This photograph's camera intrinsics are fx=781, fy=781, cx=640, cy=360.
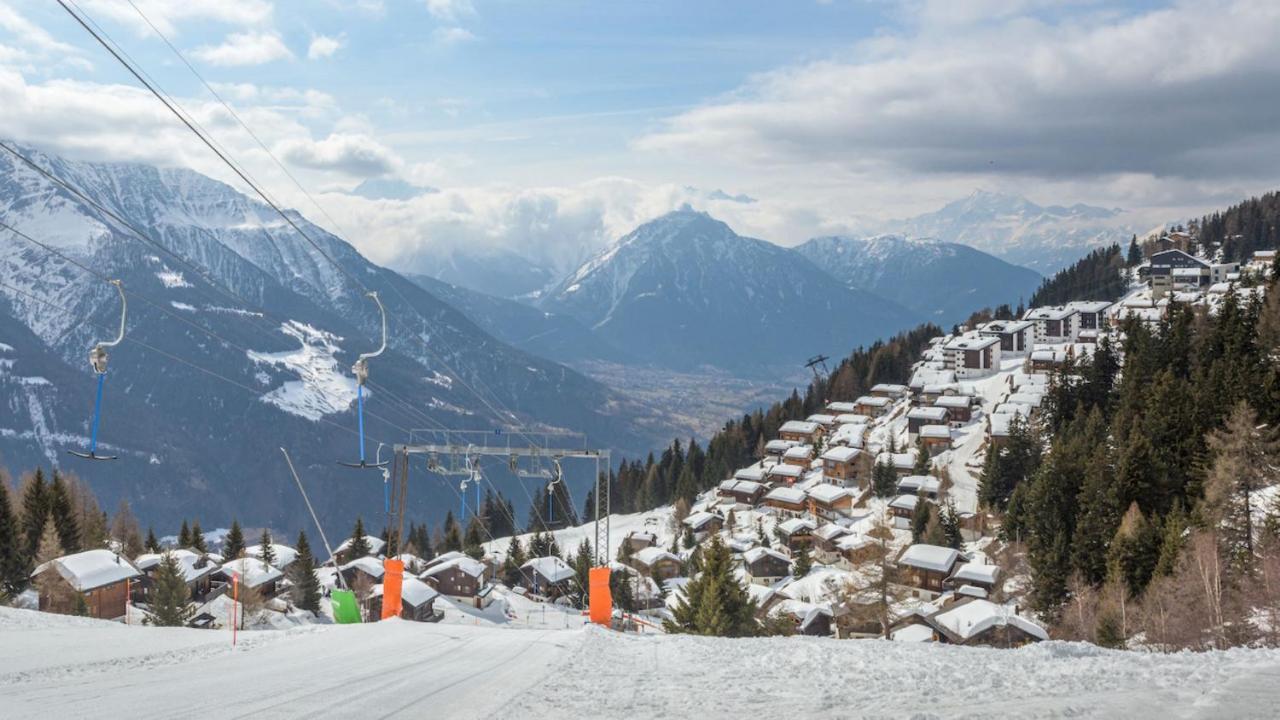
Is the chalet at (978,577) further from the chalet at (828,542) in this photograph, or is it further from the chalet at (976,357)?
the chalet at (976,357)

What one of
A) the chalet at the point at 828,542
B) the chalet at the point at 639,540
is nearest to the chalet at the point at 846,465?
the chalet at the point at 828,542

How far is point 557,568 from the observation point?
68375 mm

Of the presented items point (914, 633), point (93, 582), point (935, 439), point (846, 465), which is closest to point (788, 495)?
point (846, 465)

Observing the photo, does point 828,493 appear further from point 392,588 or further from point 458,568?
point 392,588

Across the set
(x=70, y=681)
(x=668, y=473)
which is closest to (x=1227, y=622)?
(x=70, y=681)

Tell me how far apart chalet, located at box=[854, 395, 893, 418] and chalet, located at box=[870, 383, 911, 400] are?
3.28m

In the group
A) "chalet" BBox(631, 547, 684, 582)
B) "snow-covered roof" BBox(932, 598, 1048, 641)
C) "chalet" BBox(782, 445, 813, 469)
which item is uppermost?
"chalet" BBox(782, 445, 813, 469)

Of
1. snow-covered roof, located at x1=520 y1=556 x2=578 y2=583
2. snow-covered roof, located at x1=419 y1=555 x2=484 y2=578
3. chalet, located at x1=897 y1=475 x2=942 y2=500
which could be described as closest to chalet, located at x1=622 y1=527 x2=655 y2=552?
snow-covered roof, located at x1=520 y1=556 x2=578 y2=583

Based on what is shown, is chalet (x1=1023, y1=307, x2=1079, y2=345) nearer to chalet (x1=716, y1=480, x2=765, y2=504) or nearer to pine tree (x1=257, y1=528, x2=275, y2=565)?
chalet (x1=716, y1=480, x2=765, y2=504)

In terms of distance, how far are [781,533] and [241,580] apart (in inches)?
1769

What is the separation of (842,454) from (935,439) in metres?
10.5

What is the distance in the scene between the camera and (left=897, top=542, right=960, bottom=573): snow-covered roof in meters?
54.4

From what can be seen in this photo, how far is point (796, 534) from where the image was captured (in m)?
71.4

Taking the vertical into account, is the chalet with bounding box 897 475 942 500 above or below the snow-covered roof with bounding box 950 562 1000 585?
above
